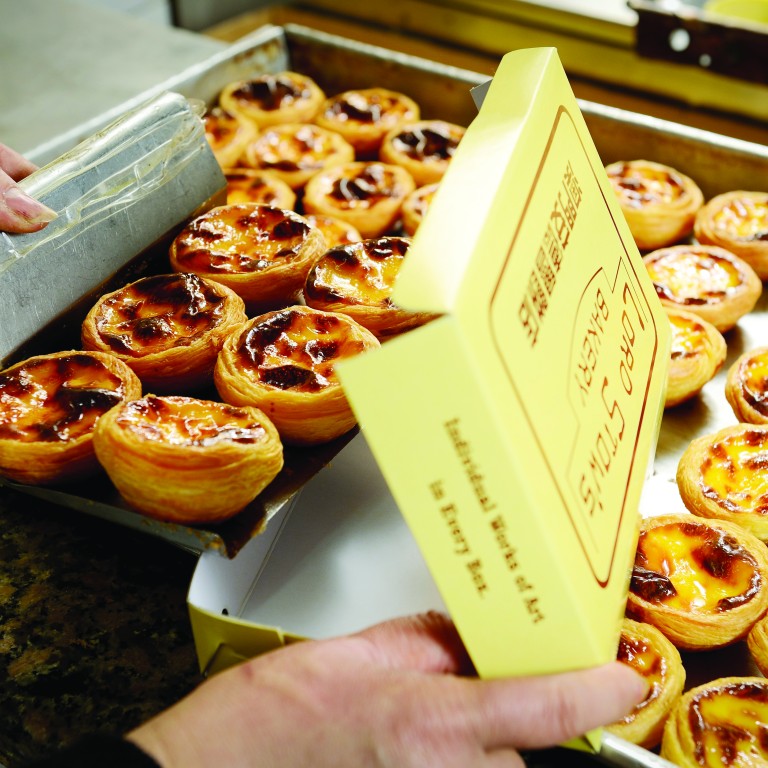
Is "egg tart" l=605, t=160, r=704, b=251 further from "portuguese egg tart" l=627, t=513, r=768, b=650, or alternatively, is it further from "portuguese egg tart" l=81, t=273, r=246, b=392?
"portuguese egg tart" l=81, t=273, r=246, b=392

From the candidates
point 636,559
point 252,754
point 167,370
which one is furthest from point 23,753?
point 636,559

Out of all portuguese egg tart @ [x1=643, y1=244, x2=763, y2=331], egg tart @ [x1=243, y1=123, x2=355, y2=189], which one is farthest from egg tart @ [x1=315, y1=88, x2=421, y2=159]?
portuguese egg tart @ [x1=643, y1=244, x2=763, y2=331]

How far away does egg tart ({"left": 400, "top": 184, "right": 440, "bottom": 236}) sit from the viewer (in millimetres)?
3342

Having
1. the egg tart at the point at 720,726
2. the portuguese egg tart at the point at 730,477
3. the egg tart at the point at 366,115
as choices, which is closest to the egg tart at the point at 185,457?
the egg tart at the point at 720,726

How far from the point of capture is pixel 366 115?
4047 millimetres

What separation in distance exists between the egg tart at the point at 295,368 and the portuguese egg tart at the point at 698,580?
0.82 m

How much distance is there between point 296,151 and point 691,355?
6.76 feet

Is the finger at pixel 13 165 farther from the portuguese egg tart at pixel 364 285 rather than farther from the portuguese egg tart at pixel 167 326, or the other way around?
the portuguese egg tart at pixel 364 285

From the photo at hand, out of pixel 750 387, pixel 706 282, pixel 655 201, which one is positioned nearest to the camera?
pixel 750 387

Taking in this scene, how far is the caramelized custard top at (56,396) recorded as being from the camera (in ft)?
6.60

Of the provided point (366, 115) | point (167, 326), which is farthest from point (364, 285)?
point (366, 115)

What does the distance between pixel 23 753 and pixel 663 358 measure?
1690 mm

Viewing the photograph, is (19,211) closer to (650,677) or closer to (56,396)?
(56,396)

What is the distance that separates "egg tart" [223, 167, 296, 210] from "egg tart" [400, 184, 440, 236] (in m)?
0.47
